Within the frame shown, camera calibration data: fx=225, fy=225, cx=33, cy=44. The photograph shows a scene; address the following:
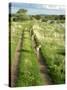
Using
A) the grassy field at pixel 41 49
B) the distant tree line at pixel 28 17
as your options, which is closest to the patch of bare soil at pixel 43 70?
the grassy field at pixel 41 49

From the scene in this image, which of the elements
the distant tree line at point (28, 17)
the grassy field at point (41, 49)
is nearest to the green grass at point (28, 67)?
the grassy field at point (41, 49)

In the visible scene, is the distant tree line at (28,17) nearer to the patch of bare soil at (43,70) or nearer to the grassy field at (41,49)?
the grassy field at (41,49)

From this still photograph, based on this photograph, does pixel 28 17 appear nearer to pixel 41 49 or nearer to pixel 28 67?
pixel 41 49

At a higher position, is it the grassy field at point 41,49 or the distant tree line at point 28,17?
the distant tree line at point 28,17

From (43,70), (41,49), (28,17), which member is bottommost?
(43,70)

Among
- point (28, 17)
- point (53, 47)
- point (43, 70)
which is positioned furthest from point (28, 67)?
point (28, 17)

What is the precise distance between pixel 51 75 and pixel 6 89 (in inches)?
15.8

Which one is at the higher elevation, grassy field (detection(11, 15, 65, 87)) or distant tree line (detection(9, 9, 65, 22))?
distant tree line (detection(9, 9, 65, 22))

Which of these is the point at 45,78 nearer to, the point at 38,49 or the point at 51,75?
the point at 51,75

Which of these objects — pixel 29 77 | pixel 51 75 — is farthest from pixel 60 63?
pixel 29 77

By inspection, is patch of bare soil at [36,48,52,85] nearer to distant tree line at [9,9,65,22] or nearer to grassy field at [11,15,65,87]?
grassy field at [11,15,65,87]

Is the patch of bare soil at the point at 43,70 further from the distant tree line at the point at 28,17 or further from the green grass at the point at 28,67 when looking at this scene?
the distant tree line at the point at 28,17

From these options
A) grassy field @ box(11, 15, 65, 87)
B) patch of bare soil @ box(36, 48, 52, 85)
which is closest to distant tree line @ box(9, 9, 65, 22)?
grassy field @ box(11, 15, 65, 87)

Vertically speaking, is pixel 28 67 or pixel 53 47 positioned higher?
pixel 53 47
